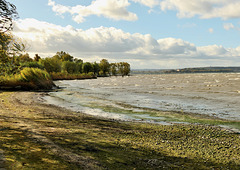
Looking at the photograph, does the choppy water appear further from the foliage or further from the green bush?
the foliage

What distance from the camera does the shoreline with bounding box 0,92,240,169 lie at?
281 inches

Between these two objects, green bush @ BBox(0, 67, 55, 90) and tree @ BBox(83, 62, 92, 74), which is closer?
green bush @ BBox(0, 67, 55, 90)

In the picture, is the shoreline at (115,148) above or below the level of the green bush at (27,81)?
below

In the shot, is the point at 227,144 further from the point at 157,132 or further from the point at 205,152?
the point at 157,132

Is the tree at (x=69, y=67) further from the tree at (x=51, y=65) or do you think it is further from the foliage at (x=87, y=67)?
the foliage at (x=87, y=67)

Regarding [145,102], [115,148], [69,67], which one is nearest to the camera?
[115,148]

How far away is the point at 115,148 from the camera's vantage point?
8.84m

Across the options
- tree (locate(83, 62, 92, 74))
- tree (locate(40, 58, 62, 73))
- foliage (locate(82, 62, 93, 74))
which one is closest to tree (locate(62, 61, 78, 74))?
tree (locate(40, 58, 62, 73))

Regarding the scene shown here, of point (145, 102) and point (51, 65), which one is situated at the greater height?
point (51, 65)

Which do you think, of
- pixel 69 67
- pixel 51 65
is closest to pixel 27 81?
pixel 51 65

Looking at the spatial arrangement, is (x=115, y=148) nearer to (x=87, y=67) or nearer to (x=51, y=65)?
(x=51, y=65)

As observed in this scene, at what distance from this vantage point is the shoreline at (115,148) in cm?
712

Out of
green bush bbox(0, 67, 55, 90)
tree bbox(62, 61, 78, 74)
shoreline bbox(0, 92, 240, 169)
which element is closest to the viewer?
shoreline bbox(0, 92, 240, 169)

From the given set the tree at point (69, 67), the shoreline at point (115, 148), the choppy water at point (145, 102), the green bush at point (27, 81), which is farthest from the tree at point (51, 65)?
the shoreline at point (115, 148)
